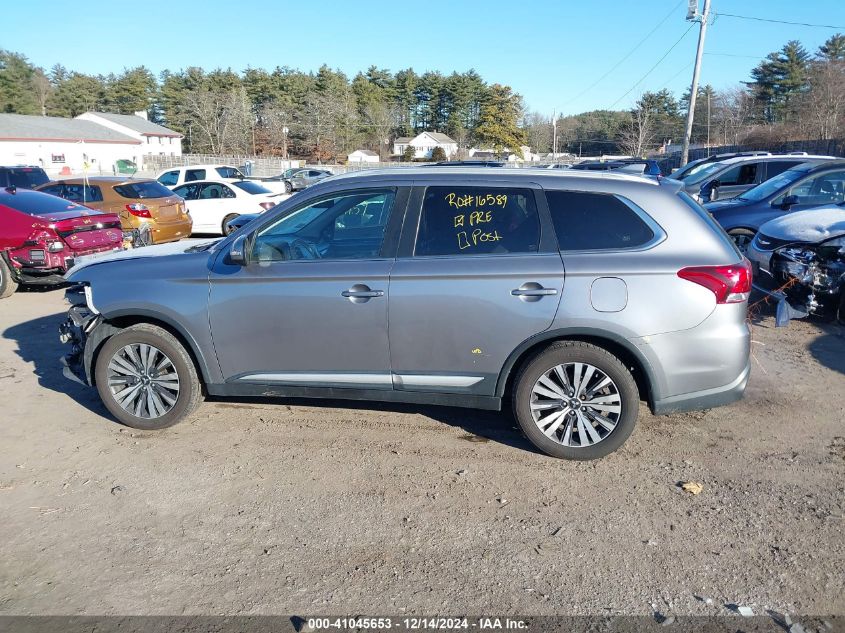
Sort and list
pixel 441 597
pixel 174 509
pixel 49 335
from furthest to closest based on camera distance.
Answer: pixel 49 335, pixel 174 509, pixel 441 597

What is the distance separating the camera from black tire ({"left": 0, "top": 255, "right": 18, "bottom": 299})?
9188 mm

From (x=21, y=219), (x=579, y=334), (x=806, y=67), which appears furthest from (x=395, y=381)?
(x=806, y=67)

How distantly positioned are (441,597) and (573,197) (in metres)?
2.62

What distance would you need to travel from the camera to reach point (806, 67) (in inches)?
2074

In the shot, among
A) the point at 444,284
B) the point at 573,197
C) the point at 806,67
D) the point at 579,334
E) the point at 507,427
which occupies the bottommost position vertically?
the point at 507,427

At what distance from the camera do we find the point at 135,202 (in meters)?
12.5

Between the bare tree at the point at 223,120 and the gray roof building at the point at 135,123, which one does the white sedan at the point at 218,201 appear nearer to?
the bare tree at the point at 223,120

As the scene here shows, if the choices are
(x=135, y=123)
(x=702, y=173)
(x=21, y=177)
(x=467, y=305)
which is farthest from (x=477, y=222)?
(x=135, y=123)

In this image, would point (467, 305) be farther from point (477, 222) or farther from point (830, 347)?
point (830, 347)

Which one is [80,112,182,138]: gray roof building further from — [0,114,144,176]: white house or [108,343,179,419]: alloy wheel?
[108,343,179,419]: alloy wheel

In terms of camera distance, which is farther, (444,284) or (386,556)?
(444,284)

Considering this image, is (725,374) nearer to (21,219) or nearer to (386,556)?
(386,556)

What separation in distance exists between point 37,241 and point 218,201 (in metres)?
6.92

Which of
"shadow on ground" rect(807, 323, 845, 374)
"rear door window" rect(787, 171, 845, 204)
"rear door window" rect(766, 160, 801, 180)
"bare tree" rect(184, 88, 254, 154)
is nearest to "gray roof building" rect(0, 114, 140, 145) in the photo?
"bare tree" rect(184, 88, 254, 154)
